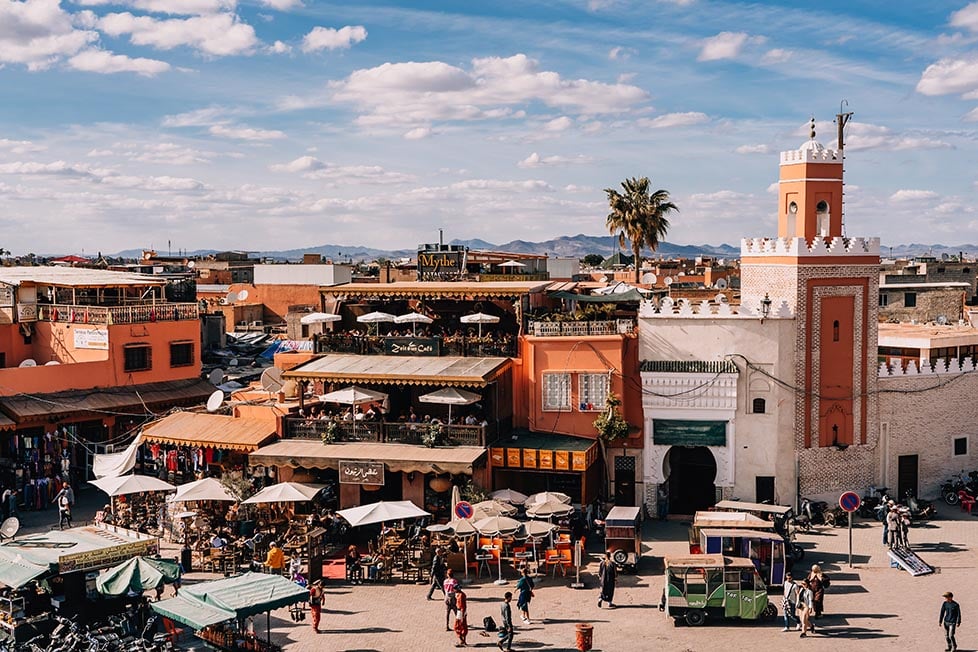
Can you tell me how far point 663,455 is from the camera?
34.2 meters

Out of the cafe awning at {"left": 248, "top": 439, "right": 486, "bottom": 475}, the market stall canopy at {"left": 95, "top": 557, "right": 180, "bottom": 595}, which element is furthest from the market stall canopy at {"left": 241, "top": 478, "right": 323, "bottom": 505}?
the market stall canopy at {"left": 95, "top": 557, "right": 180, "bottom": 595}

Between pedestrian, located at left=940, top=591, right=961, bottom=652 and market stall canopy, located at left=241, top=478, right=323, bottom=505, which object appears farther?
market stall canopy, located at left=241, top=478, right=323, bottom=505

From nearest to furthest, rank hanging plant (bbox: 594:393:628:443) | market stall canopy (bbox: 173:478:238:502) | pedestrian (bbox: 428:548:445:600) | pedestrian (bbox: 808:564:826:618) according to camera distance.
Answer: pedestrian (bbox: 808:564:826:618)
pedestrian (bbox: 428:548:445:600)
market stall canopy (bbox: 173:478:238:502)
hanging plant (bbox: 594:393:628:443)

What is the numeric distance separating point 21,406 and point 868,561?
30335 millimetres

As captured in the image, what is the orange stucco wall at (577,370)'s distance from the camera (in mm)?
34125

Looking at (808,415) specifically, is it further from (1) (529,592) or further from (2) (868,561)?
(1) (529,592)

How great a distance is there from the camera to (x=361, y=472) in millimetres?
31812

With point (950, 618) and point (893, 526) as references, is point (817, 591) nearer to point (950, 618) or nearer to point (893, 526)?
point (950, 618)

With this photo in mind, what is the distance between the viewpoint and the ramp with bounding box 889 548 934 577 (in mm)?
27695

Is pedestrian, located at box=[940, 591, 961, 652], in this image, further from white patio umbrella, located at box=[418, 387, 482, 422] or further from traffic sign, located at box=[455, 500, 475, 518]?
white patio umbrella, located at box=[418, 387, 482, 422]

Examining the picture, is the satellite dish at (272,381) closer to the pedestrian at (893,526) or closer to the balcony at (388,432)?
the balcony at (388,432)

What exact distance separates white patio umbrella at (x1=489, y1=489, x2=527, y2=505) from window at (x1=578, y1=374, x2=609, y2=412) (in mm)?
4595

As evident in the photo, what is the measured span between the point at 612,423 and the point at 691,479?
4417 mm

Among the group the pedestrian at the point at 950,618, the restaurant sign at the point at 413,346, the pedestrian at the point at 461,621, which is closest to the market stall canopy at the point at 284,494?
the restaurant sign at the point at 413,346
